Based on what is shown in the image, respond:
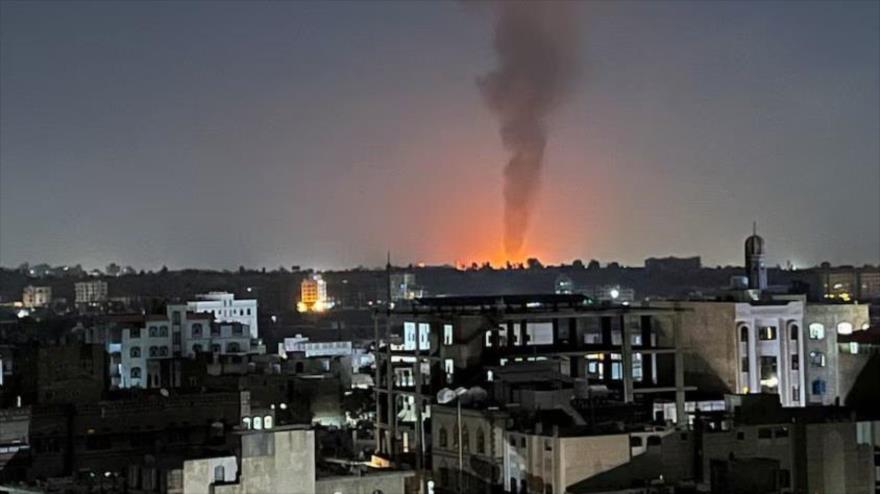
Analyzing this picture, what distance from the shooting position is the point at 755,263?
209ft

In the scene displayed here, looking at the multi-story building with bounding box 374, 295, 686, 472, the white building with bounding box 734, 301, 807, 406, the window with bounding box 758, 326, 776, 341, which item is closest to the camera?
the multi-story building with bounding box 374, 295, 686, 472

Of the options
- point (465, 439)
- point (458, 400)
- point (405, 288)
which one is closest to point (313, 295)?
point (405, 288)

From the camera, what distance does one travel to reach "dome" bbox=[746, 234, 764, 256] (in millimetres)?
64269

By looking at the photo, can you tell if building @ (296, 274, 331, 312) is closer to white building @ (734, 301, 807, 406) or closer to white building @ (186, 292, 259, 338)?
white building @ (186, 292, 259, 338)

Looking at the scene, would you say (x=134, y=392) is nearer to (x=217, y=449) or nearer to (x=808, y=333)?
(x=217, y=449)

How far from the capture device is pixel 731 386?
5662 centimetres

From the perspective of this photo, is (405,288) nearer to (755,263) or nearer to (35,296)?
(35,296)

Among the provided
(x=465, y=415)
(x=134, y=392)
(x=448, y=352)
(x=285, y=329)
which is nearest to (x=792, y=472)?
(x=465, y=415)

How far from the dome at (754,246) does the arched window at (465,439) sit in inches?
968

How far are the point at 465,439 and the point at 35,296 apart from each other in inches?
6283

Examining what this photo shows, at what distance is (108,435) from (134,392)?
7.15 meters

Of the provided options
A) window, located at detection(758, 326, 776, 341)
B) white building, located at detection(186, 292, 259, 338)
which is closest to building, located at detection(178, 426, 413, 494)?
window, located at detection(758, 326, 776, 341)

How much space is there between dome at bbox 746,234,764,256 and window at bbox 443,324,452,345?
17.3 metres

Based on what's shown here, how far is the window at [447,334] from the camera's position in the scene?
5278 centimetres
